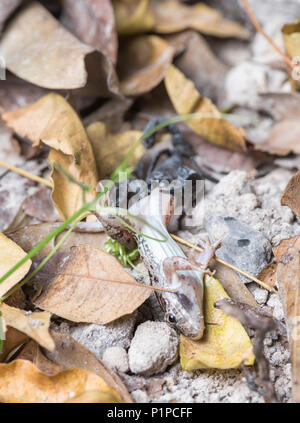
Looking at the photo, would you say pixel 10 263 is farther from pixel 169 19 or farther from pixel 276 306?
pixel 169 19

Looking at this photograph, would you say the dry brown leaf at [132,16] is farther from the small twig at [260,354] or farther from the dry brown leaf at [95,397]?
the dry brown leaf at [95,397]

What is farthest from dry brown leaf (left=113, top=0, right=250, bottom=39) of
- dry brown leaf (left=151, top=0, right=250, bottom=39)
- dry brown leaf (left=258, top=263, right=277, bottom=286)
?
dry brown leaf (left=258, top=263, right=277, bottom=286)

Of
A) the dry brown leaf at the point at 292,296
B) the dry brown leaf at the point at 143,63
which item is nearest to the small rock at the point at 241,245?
the dry brown leaf at the point at 292,296

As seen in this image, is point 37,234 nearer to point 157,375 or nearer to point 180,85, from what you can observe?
point 157,375

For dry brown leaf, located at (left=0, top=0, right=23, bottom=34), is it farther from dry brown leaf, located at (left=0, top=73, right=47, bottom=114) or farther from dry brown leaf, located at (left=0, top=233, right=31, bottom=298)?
dry brown leaf, located at (left=0, top=233, right=31, bottom=298)

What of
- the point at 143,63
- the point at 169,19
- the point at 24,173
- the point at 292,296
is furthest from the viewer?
the point at 169,19

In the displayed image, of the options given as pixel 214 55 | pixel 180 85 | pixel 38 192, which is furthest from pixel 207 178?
pixel 214 55

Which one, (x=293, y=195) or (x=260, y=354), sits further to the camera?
(x=293, y=195)

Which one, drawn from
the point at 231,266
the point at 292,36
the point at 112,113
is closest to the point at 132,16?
the point at 112,113
